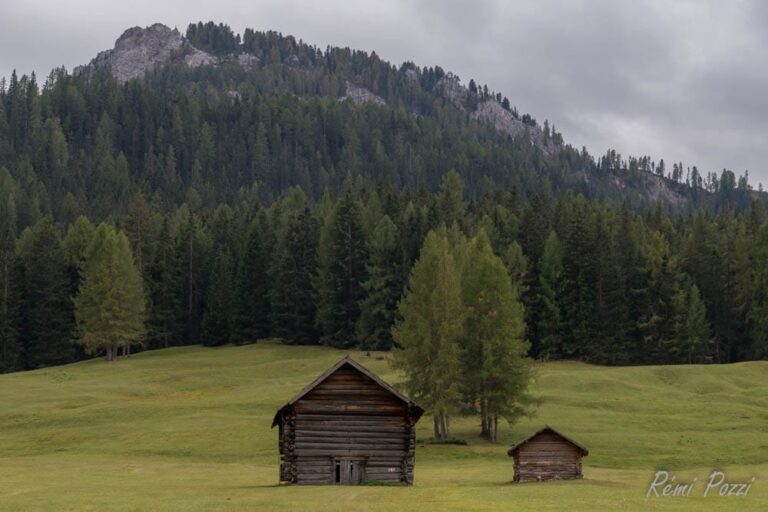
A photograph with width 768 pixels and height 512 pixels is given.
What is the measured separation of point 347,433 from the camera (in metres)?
45.0

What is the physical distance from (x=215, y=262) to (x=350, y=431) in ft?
274

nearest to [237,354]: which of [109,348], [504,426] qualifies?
[109,348]

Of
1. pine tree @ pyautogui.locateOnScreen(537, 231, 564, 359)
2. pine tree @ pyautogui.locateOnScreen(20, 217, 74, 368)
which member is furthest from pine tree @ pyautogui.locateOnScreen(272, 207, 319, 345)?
pine tree @ pyautogui.locateOnScreen(537, 231, 564, 359)

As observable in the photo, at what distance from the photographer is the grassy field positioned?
35812 millimetres

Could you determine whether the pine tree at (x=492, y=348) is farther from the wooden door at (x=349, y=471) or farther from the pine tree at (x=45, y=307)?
the pine tree at (x=45, y=307)

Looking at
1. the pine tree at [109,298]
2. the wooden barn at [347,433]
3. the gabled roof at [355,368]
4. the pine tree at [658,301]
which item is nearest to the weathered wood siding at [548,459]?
the wooden barn at [347,433]

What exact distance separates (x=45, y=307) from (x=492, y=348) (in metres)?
70.3

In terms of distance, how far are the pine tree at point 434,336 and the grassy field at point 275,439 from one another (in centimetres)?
409

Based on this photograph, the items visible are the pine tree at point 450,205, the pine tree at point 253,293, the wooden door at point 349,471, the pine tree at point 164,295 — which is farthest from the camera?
the pine tree at point 164,295

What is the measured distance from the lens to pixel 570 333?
347 ft

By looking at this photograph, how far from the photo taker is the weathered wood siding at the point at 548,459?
159 feet

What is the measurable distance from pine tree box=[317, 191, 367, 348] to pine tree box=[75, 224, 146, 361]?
72.3 feet

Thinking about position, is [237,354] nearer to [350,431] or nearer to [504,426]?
[504,426]
